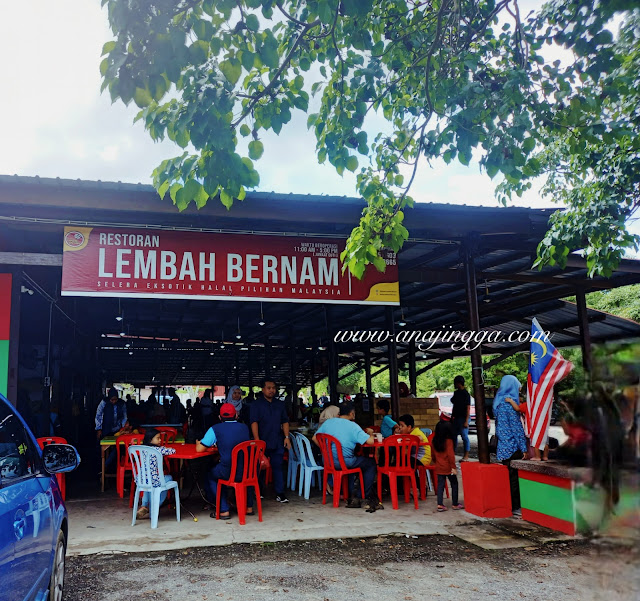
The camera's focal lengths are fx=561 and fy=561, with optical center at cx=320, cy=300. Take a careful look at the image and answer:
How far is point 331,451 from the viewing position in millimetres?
7336

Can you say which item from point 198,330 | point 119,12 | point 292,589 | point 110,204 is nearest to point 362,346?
point 198,330

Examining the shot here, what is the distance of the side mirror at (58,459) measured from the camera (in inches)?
127

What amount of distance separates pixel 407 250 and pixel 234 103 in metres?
5.39

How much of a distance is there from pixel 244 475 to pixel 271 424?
4.25 ft

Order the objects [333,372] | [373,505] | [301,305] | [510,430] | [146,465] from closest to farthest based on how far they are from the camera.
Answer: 1. [146,465]
2. [373,505]
3. [510,430]
4. [301,305]
5. [333,372]

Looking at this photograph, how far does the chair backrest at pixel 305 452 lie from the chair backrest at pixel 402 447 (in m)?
1.31

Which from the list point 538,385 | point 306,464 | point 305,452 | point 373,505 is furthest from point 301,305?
point 538,385

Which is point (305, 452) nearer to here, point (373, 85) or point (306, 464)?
point (306, 464)

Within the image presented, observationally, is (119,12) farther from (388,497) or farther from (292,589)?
(388,497)

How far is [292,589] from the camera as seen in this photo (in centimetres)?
426

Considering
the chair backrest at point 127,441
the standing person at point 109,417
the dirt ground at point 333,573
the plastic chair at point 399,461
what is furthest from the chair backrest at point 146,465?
the standing person at point 109,417

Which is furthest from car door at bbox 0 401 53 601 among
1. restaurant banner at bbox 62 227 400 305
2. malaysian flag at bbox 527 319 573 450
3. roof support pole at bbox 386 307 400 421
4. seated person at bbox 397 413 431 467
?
roof support pole at bbox 386 307 400 421

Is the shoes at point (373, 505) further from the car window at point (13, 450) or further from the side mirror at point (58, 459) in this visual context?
the car window at point (13, 450)

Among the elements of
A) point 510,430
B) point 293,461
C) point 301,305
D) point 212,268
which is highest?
point 301,305
